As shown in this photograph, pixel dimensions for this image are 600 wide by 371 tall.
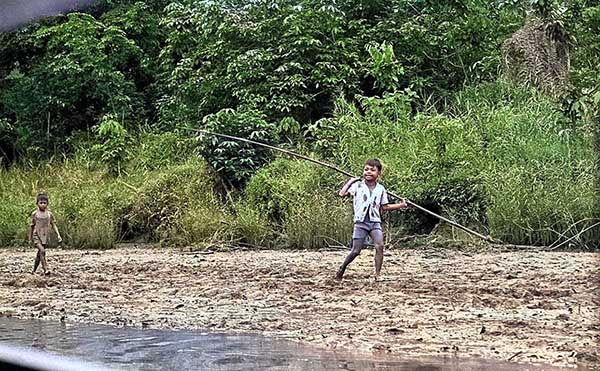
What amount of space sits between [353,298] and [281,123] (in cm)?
585

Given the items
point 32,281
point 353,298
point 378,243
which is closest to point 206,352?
point 353,298

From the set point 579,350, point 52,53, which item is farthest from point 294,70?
point 579,350

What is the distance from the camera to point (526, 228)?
7.87 meters

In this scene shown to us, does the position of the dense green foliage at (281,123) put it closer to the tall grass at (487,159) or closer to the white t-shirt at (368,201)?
the tall grass at (487,159)

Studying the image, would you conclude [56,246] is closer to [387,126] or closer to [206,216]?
[206,216]

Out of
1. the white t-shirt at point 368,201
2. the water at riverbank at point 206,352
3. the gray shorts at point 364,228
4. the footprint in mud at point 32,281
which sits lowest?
the footprint in mud at point 32,281

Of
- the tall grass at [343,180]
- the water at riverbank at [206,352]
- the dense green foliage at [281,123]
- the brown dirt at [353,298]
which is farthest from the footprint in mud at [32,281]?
the tall grass at [343,180]

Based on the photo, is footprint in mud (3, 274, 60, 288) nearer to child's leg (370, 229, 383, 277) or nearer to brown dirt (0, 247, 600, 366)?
brown dirt (0, 247, 600, 366)

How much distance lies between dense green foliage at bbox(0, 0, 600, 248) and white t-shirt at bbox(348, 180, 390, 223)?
1.82 metres

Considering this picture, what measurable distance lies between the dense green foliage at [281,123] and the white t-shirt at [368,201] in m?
1.82

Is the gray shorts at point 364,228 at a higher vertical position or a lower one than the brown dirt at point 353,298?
higher

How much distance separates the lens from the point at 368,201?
5.82 m

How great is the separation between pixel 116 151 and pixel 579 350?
933 centimetres

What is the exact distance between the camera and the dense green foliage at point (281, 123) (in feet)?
27.1
